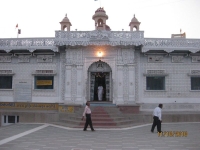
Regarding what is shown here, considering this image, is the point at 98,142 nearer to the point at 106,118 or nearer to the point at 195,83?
the point at 106,118

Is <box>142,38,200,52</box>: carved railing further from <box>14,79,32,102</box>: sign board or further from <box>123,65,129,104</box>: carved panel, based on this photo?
<box>14,79,32,102</box>: sign board

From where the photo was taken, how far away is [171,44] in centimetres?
1752

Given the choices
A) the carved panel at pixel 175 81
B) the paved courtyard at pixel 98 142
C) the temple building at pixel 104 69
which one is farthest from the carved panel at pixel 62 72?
the paved courtyard at pixel 98 142

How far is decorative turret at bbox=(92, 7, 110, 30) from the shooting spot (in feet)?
61.5

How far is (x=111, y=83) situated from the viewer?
17.7 metres

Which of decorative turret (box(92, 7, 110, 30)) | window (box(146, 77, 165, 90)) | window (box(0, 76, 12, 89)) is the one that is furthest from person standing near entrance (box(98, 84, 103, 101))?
window (box(0, 76, 12, 89))

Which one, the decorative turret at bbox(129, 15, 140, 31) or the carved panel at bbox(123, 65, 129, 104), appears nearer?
the carved panel at bbox(123, 65, 129, 104)

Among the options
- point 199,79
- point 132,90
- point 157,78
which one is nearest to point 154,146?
point 132,90

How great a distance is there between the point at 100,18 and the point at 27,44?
6256 mm

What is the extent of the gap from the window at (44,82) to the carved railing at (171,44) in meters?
7.79

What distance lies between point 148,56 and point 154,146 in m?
10.2

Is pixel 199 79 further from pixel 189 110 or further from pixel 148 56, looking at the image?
pixel 148 56

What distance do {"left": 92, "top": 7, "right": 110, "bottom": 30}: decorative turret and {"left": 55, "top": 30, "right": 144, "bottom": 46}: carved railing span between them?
1.88m

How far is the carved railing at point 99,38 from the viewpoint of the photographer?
1680 centimetres
